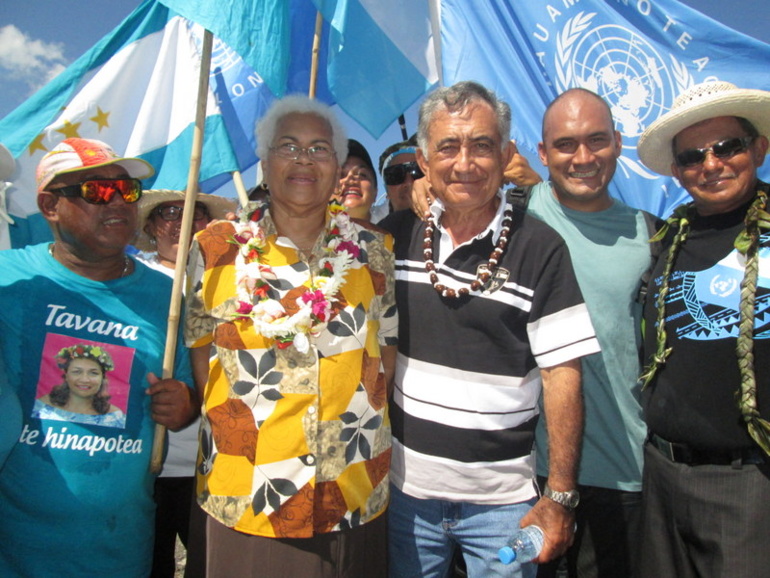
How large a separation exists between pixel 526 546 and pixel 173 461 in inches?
82.4

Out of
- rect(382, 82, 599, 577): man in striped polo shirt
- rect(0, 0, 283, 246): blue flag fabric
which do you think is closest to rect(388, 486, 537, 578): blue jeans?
rect(382, 82, 599, 577): man in striped polo shirt

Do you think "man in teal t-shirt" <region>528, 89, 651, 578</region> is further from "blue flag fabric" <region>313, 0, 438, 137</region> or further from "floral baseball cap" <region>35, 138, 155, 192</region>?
"floral baseball cap" <region>35, 138, 155, 192</region>

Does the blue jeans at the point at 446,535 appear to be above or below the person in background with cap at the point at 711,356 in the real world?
below

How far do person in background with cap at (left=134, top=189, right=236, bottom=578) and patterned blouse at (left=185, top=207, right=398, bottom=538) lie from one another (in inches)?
11.8

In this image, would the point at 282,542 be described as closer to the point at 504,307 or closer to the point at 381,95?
the point at 504,307

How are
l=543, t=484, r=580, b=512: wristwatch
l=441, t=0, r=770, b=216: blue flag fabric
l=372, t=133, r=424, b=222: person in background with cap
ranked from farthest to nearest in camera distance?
l=372, t=133, r=424, b=222: person in background with cap < l=441, t=0, r=770, b=216: blue flag fabric < l=543, t=484, r=580, b=512: wristwatch

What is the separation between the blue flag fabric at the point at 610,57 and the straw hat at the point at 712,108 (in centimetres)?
115

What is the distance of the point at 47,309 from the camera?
214 centimetres

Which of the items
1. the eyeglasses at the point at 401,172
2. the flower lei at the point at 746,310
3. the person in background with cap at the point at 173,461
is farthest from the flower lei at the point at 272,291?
the eyeglasses at the point at 401,172

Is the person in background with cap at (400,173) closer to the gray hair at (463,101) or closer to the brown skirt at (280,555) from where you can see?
the gray hair at (463,101)

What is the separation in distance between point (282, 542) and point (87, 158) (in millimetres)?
1836

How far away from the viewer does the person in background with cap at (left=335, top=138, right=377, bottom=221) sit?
3.88 meters

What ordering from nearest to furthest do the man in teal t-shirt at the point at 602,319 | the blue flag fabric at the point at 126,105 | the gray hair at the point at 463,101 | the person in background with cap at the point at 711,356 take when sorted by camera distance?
the person in background with cap at the point at 711,356 → the gray hair at the point at 463,101 → the man in teal t-shirt at the point at 602,319 → the blue flag fabric at the point at 126,105

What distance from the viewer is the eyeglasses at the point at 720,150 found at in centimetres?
245
